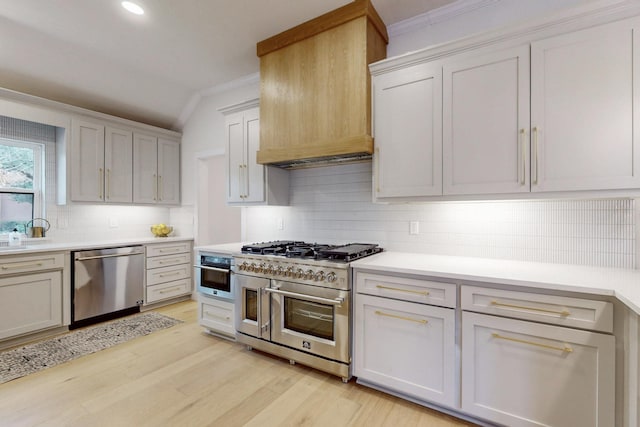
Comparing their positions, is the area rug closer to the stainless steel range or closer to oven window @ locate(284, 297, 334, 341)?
the stainless steel range

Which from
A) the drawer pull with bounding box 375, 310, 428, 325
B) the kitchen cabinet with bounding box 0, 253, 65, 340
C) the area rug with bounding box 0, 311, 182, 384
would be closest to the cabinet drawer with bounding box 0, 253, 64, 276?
the kitchen cabinet with bounding box 0, 253, 65, 340

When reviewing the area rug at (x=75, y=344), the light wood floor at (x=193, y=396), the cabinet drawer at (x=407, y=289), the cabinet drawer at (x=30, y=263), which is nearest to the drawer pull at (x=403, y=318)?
the cabinet drawer at (x=407, y=289)

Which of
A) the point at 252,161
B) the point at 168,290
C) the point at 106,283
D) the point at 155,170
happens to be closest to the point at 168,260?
the point at 168,290

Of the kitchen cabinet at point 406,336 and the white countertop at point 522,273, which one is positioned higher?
the white countertop at point 522,273

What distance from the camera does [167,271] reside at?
4051mm

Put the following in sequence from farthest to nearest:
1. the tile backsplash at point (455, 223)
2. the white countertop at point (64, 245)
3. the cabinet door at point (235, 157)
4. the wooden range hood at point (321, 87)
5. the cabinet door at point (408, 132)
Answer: the cabinet door at point (235, 157)
the white countertop at point (64, 245)
the wooden range hood at point (321, 87)
the cabinet door at point (408, 132)
the tile backsplash at point (455, 223)

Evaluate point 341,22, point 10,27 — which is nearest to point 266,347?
point 341,22

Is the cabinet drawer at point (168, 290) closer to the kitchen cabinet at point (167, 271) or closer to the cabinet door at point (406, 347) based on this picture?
the kitchen cabinet at point (167, 271)

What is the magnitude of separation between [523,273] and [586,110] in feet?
3.26

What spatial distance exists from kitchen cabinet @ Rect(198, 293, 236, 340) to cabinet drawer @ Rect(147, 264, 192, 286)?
4.00 feet

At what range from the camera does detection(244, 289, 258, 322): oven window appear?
2688 millimetres

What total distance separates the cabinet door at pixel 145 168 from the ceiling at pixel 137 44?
1.59 feet

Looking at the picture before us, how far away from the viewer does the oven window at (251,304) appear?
2.69 metres

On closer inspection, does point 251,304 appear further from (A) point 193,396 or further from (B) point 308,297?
(A) point 193,396
